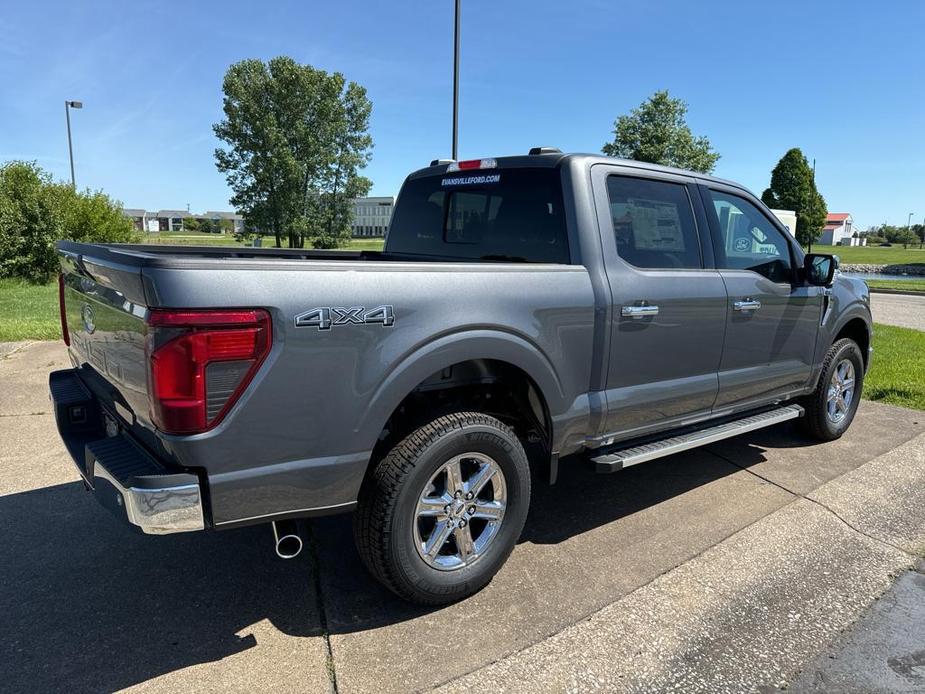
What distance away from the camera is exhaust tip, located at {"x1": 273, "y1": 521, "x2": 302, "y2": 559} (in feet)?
8.20

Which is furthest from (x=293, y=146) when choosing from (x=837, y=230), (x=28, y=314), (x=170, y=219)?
(x=170, y=219)

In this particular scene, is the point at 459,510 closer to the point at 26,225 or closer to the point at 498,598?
the point at 498,598

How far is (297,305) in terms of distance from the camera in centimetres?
230

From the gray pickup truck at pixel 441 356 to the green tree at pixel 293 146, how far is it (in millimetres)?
33275

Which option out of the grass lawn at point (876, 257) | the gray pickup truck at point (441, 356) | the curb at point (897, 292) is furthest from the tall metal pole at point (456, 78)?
the grass lawn at point (876, 257)

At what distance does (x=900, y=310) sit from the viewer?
57.4ft

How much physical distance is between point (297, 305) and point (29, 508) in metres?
2.70

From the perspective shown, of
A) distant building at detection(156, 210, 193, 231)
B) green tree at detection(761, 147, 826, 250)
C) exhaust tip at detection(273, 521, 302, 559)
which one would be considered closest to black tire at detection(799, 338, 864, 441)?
exhaust tip at detection(273, 521, 302, 559)

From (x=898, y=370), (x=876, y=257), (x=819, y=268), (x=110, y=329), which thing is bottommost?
(x=898, y=370)

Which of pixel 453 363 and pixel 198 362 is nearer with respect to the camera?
pixel 198 362

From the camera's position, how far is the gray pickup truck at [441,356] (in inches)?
87.6

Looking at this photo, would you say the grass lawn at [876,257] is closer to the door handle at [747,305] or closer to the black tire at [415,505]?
the door handle at [747,305]

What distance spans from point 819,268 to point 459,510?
3300mm

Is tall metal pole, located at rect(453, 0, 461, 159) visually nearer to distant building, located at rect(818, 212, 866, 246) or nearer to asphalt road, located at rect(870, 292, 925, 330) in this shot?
asphalt road, located at rect(870, 292, 925, 330)
